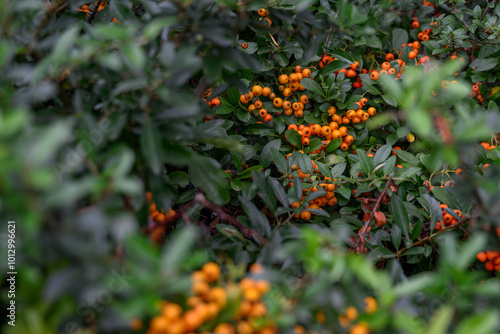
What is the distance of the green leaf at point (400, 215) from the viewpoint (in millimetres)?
1858

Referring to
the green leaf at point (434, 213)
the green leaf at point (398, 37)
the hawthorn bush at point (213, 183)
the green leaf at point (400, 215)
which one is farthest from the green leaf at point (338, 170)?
the green leaf at point (398, 37)

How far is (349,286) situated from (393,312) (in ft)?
0.39

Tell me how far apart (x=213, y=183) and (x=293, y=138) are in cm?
88

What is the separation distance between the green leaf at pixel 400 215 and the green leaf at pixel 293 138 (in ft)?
2.16

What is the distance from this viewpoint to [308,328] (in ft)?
3.39

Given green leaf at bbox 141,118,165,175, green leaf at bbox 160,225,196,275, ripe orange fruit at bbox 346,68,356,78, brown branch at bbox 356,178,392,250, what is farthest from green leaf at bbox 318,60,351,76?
green leaf at bbox 160,225,196,275

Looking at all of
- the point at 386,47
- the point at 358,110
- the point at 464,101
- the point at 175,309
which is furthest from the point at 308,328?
A: the point at 386,47

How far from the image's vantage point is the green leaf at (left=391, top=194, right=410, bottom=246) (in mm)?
1858

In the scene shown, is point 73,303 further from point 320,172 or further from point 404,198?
point 404,198

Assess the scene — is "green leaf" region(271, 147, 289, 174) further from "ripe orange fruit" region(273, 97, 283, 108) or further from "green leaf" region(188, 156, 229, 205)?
→ "green leaf" region(188, 156, 229, 205)

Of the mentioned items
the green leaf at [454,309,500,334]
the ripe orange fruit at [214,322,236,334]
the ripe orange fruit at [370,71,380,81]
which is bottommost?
the ripe orange fruit at [370,71,380,81]

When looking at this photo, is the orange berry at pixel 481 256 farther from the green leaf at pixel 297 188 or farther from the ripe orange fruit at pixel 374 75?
the ripe orange fruit at pixel 374 75

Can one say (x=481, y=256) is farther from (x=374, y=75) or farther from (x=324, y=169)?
(x=374, y=75)

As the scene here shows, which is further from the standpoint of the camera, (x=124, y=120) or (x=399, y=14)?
(x=399, y=14)
